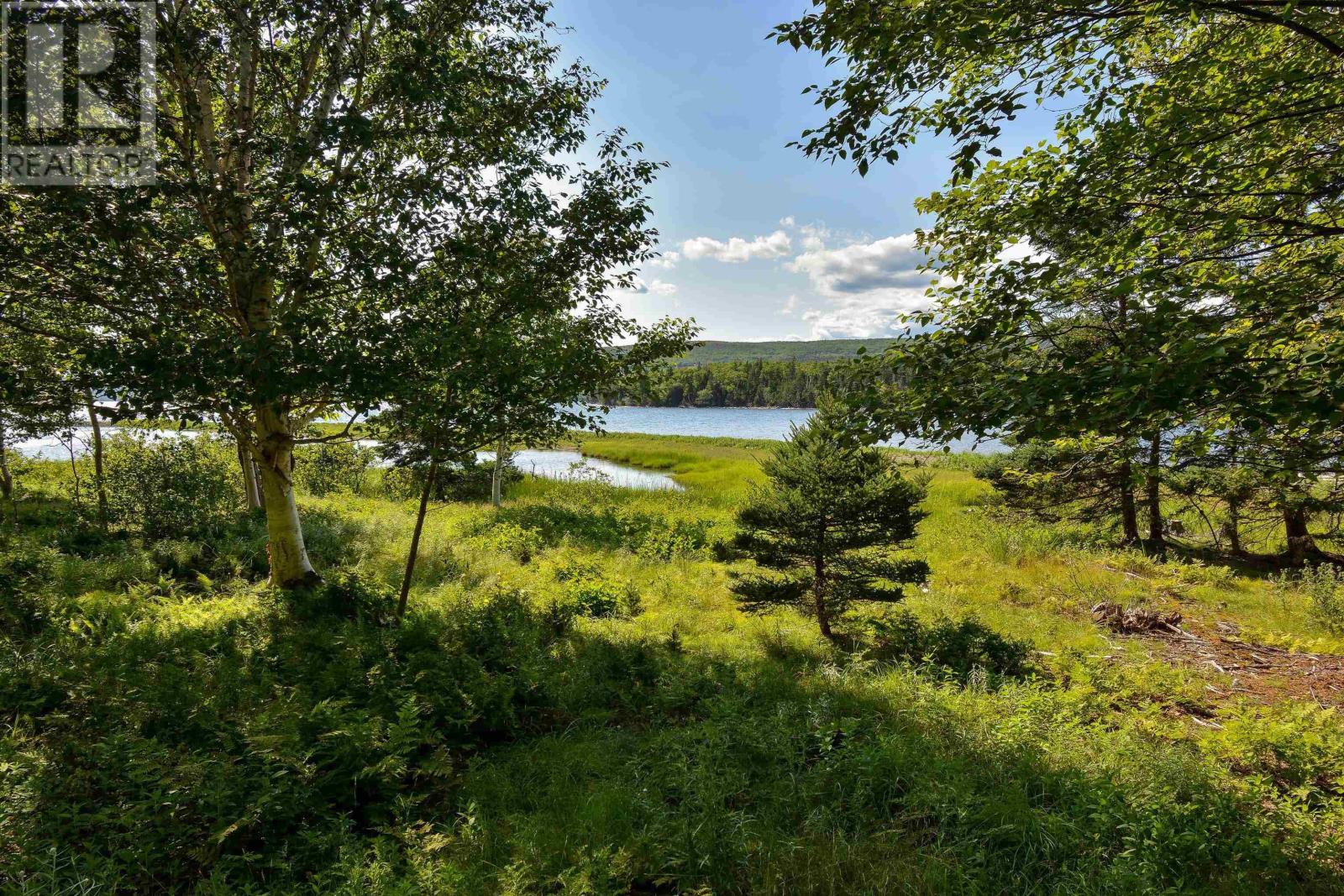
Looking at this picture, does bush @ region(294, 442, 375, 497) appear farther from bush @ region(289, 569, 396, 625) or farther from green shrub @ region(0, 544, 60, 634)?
bush @ region(289, 569, 396, 625)

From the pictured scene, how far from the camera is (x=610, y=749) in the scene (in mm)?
4871

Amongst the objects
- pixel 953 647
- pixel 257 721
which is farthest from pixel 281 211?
pixel 953 647

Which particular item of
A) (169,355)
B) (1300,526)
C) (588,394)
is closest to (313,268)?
(169,355)

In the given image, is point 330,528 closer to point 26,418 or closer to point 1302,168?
point 26,418

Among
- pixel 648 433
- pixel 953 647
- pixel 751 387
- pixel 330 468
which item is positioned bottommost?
pixel 953 647

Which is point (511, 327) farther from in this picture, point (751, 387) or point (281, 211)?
point (751, 387)

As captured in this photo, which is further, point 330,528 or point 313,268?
point 330,528

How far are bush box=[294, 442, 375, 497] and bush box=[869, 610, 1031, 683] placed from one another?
63.0 ft

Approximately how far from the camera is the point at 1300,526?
1092 cm

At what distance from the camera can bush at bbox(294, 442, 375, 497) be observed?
815 inches

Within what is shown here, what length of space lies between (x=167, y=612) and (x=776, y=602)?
8464mm

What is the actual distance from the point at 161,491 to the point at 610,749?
1267 cm

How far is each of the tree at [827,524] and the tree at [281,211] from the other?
15.7ft

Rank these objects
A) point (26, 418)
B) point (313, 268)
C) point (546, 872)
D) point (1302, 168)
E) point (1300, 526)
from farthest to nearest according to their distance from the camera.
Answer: point (1300, 526), point (26, 418), point (313, 268), point (1302, 168), point (546, 872)
